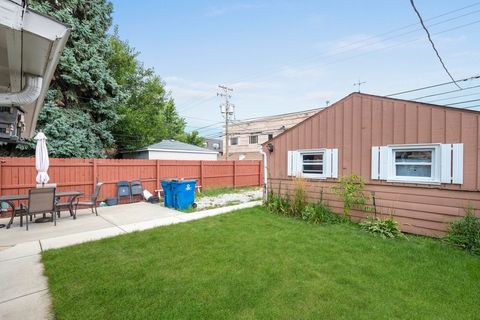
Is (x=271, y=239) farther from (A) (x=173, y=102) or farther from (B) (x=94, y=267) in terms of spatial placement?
(A) (x=173, y=102)

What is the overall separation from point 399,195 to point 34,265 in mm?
7230

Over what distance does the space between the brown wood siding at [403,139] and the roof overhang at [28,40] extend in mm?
6207

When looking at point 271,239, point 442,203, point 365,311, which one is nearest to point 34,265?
point 271,239

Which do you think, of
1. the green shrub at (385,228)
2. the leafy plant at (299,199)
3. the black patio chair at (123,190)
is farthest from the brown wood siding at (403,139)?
the black patio chair at (123,190)

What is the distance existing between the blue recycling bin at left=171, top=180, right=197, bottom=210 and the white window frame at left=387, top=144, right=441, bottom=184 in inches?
239

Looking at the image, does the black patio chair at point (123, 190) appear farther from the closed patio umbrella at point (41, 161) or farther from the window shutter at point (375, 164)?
the window shutter at point (375, 164)

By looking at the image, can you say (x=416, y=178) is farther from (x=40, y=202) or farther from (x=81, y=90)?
(x=81, y=90)

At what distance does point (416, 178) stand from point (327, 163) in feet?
6.94

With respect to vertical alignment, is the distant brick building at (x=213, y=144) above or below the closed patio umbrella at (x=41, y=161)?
above

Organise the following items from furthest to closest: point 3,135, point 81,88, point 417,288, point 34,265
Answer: point 81,88
point 34,265
point 417,288
point 3,135

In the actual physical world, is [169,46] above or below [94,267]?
above

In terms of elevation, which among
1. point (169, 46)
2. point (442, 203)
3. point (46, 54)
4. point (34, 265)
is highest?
point (169, 46)

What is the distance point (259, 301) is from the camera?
9.30 feet

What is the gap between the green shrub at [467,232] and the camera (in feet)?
14.5
